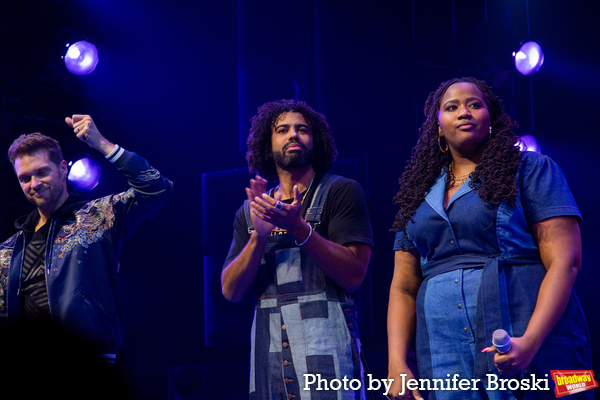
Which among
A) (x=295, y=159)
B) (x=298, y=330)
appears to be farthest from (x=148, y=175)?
(x=298, y=330)

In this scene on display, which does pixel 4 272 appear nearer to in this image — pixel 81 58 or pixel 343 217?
pixel 343 217

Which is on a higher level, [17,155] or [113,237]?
[17,155]

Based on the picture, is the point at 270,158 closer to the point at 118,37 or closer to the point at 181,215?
the point at 181,215

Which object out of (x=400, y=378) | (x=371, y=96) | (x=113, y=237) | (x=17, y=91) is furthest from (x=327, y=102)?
(x=400, y=378)

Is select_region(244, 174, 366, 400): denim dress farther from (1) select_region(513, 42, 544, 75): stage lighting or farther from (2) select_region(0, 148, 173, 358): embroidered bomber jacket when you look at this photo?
(1) select_region(513, 42, 544, 75): stage lighting

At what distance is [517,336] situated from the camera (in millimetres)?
1774

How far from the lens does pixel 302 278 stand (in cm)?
247

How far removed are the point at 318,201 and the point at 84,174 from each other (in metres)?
2.20

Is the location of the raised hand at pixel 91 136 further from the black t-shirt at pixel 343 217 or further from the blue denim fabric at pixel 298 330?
the blue denim fabric at pixel 298 330

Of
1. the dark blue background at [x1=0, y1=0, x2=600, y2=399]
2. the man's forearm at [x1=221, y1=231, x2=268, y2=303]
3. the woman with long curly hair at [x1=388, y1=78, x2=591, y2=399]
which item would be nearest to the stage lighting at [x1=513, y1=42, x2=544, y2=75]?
the dark blue background at [x1=0, y1=0, x2=600, y2=399]

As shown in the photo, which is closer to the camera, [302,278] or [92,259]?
[302,278]

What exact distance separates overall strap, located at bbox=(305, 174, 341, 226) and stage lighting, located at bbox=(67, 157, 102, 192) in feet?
6.98

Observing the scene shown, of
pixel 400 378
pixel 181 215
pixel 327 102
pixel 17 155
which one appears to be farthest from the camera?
pixel 181 215

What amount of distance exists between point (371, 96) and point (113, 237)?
201 centimetres
